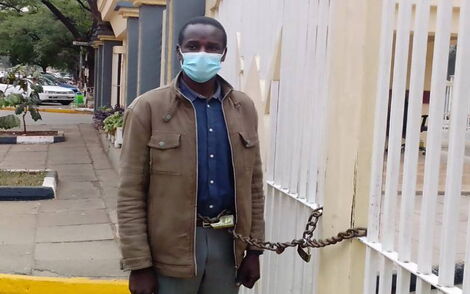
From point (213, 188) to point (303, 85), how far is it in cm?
73

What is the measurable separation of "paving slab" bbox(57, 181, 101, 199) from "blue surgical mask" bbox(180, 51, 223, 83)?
20.1 ft

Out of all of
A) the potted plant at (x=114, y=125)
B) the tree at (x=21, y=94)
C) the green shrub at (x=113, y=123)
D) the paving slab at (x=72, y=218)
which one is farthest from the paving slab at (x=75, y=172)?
the paving slab at (x=72, y=218)

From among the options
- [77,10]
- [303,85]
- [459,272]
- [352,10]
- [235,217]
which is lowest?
[459,272]

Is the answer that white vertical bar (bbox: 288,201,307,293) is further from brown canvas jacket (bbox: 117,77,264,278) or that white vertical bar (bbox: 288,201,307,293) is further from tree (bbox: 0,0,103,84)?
tree (bbox: 0,0,103,84)

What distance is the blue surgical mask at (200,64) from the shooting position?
266 centimetres

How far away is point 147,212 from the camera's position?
272 cm

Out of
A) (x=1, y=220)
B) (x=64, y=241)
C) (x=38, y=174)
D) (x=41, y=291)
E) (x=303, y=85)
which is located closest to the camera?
(x=303, y=85)

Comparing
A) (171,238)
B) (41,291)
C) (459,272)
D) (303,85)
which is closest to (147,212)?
(171,238)

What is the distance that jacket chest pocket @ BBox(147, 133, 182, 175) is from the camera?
2627 mm

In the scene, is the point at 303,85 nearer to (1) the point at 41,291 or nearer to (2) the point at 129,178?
(2) the point at 129,178

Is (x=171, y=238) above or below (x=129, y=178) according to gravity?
below

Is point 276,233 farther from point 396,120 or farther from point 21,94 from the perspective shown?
point 21,94

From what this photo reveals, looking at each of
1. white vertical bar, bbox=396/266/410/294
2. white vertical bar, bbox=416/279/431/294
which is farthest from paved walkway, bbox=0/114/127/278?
white vertical bar, bbox=416/279/431/294

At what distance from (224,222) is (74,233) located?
4154 millimetres
